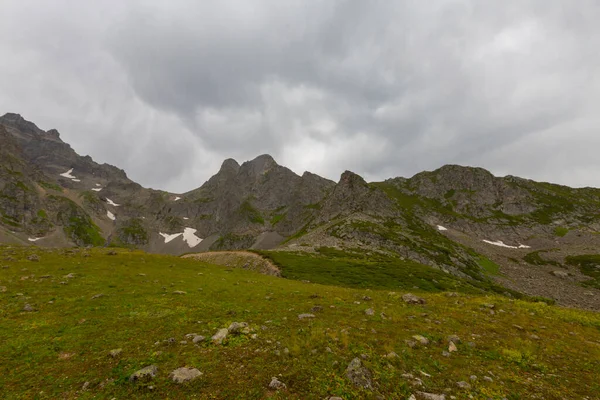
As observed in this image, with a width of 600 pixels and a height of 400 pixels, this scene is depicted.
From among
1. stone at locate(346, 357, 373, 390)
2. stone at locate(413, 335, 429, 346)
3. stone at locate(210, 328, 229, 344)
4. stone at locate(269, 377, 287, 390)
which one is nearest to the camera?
stone at locate(269, 377, 287, 390)

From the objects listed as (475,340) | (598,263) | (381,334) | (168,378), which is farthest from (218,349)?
(598,263)

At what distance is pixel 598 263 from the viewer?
138 metres

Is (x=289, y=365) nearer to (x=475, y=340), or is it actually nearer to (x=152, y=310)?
(x=475, y=340)

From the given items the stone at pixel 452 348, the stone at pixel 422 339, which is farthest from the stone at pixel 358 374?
the stone at pixel 452 348

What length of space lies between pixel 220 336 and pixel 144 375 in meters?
4.24

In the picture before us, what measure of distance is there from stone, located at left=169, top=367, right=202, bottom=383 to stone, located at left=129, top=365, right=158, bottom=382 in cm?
69

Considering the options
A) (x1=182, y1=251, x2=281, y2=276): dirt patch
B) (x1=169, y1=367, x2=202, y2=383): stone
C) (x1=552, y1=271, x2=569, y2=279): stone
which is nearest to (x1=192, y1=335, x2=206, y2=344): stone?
(x1=169, y1=367, x2=202, y2=383): stone

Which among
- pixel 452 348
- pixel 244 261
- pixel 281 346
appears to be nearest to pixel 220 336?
pixel 281 346

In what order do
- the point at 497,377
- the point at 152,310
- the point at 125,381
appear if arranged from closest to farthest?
1. the point at 125,381
2. the point at 497,377
3. the point at 152,310

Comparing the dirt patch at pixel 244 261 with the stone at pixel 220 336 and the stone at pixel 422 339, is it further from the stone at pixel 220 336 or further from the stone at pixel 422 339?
the stone at pixel 422 339

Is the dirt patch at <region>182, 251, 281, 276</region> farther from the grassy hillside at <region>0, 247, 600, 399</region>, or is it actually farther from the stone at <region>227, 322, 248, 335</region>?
the stone at <region>227, 322, 248, 335</region>

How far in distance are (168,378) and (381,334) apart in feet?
36.1

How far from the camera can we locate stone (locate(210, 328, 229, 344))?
13.9 metres

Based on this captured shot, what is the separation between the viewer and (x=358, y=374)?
418 inches
